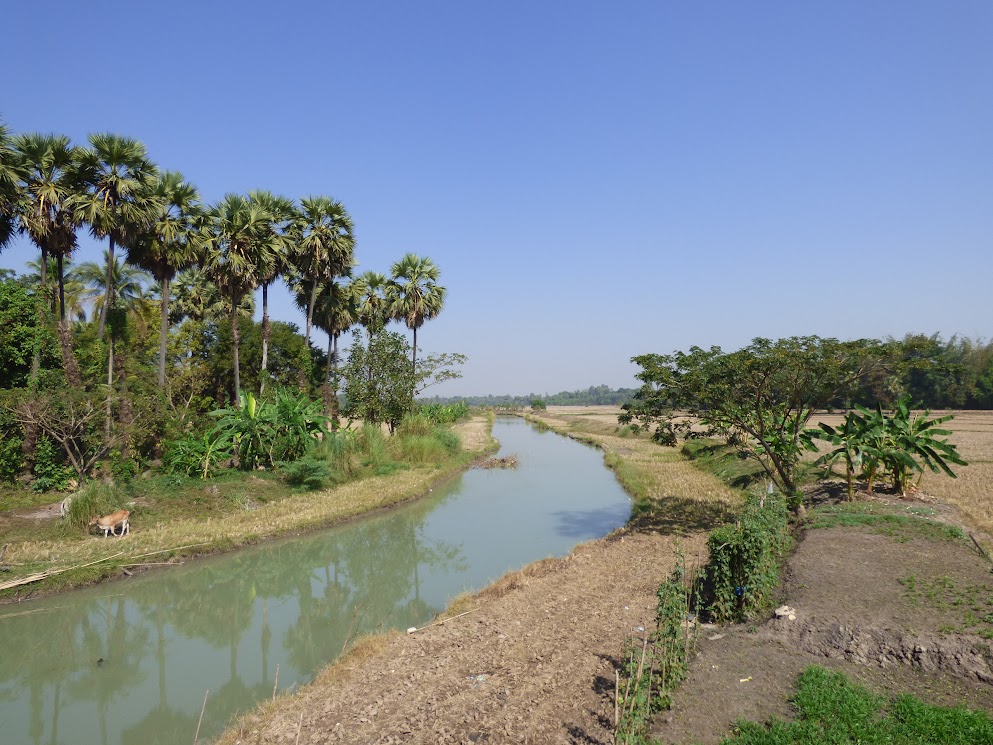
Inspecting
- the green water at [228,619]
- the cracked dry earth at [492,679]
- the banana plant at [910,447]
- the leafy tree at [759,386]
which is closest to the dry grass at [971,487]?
the banana plant at [910,447]

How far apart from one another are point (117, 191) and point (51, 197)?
7.02ft

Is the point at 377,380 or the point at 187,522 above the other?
the point at 377,380

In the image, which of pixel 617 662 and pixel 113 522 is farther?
pixel 113 522

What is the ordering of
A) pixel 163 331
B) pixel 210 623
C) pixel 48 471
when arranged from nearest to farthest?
1. pixel 210 623
2. pixel 48 471
3. pixel 163 331

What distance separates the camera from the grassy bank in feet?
42.3

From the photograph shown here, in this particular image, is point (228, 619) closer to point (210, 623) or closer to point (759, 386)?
point (210, 623)

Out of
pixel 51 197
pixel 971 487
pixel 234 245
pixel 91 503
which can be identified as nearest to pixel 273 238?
pixel 234 245

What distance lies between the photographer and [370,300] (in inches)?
1519

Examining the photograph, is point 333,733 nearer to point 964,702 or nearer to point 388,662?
point 388,662

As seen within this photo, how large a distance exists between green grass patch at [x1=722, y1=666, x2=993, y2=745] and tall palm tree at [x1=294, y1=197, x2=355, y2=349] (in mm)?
28272

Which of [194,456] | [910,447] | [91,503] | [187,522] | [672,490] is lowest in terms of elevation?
[672,490]

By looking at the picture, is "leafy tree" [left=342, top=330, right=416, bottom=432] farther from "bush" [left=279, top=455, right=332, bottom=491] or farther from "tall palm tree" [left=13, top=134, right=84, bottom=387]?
"tall palm tree" [left=13, top=134, right=84, bottom=387]

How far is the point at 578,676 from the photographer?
24.0 ft

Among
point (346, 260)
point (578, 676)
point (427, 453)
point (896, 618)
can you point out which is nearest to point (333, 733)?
point (578, 676)
